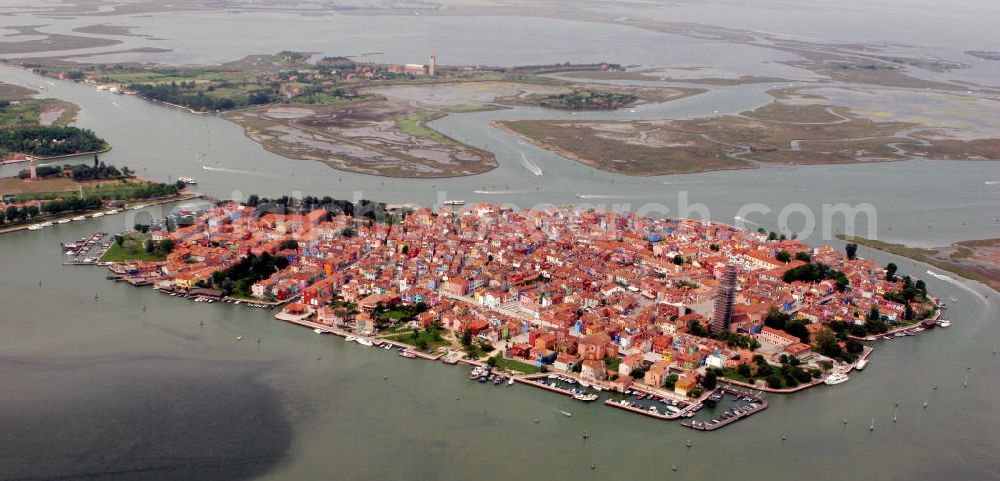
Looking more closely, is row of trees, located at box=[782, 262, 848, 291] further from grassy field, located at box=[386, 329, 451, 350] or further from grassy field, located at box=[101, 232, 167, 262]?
grassy field, located at box=[101, 232, 167, 262]

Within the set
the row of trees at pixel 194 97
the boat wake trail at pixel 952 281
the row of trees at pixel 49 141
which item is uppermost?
the row of trees at pixel 194 97

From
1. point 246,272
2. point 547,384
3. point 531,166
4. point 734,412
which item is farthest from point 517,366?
point 531,166

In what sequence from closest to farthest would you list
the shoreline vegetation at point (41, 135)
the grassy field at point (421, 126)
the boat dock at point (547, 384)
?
the boat dock at point (547, 384), the shoreline vegetation at point (41, 135), the grassy field at point (421, 126)

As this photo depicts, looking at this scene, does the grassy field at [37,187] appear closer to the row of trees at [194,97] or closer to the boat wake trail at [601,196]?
the row of trees at [194,97]

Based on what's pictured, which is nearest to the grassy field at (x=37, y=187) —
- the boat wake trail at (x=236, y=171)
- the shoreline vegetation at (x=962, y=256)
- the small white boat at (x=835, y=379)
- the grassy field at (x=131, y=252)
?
the boat wake trail at (x=236, y=171)

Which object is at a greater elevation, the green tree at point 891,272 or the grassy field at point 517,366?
the green tree at point 891,272

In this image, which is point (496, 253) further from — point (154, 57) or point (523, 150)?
point (154, 57)
